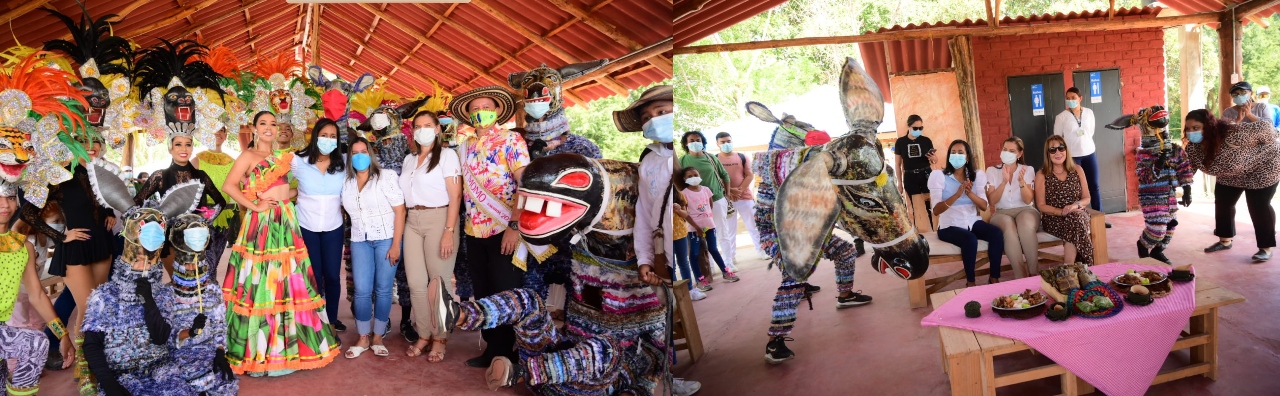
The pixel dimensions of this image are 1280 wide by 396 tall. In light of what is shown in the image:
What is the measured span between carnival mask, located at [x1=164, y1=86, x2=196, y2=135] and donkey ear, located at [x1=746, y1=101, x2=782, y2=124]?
1631 mm

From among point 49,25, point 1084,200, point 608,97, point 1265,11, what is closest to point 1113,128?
point 1084,200

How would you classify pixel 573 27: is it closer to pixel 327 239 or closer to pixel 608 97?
pixel 608 97

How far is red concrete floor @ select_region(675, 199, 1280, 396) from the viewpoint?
1.77 meters

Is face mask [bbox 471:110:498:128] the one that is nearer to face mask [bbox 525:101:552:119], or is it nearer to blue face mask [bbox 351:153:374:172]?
face mask [bbox 525:101:552:119]

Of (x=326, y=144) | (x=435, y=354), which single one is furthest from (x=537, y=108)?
(x=435, y=354)

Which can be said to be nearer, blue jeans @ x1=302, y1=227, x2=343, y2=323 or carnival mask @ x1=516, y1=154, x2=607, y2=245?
carnival mask @ x1=516, y1=154, x2=607, y2=245

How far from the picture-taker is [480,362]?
8.86 ft

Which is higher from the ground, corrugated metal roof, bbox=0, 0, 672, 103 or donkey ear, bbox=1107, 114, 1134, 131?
corrugated metal roof, bbox=0, 0, 672, 103

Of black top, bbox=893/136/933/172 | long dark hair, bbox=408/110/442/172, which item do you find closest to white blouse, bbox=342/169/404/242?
long dark hair, bbox=408/110/442/172

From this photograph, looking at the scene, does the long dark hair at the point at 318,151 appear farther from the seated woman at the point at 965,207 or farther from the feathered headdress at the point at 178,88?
the seated woman at the point at 965,207

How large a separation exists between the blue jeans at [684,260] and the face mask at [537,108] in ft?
1.88

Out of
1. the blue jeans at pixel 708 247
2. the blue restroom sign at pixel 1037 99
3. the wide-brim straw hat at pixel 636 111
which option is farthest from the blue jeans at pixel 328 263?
the blue restroom sign at pixel 1037 99

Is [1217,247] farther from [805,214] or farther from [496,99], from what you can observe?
[496,99]

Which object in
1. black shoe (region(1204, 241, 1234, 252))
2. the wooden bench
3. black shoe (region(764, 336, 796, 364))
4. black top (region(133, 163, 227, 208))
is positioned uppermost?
black top (region(133, 163, 227, 208))
